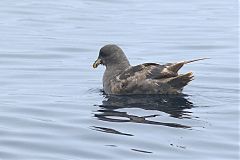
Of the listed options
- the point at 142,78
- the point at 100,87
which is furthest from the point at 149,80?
the point at 100,87

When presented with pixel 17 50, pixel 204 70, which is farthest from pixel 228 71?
pixel 17 50

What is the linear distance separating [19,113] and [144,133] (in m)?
1.99

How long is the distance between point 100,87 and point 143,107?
6.71ft

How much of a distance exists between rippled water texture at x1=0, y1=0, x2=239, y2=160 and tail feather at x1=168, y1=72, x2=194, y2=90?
0.59 ft

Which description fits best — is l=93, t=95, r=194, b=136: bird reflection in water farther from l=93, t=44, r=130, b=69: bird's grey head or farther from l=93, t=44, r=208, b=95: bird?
l=93, t=44, r=130, b=69: bird's grey head

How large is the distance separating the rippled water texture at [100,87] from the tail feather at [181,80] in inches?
7.0

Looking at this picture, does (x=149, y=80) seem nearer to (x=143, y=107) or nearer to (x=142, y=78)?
(x=142, y=78)

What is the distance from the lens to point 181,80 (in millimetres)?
14648

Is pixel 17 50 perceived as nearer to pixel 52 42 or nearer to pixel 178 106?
pixel 52 42

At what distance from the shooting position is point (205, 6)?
2734 cm

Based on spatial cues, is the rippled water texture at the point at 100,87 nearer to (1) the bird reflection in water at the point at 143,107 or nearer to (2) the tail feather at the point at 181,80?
(1) the bird reflection in water at the point at 143,107

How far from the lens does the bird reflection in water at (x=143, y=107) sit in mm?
12992

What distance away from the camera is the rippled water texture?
11.6m

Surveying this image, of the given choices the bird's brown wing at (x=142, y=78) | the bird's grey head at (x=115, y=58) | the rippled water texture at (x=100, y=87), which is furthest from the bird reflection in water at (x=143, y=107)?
the bird's grey head at (x=115, y=58)
